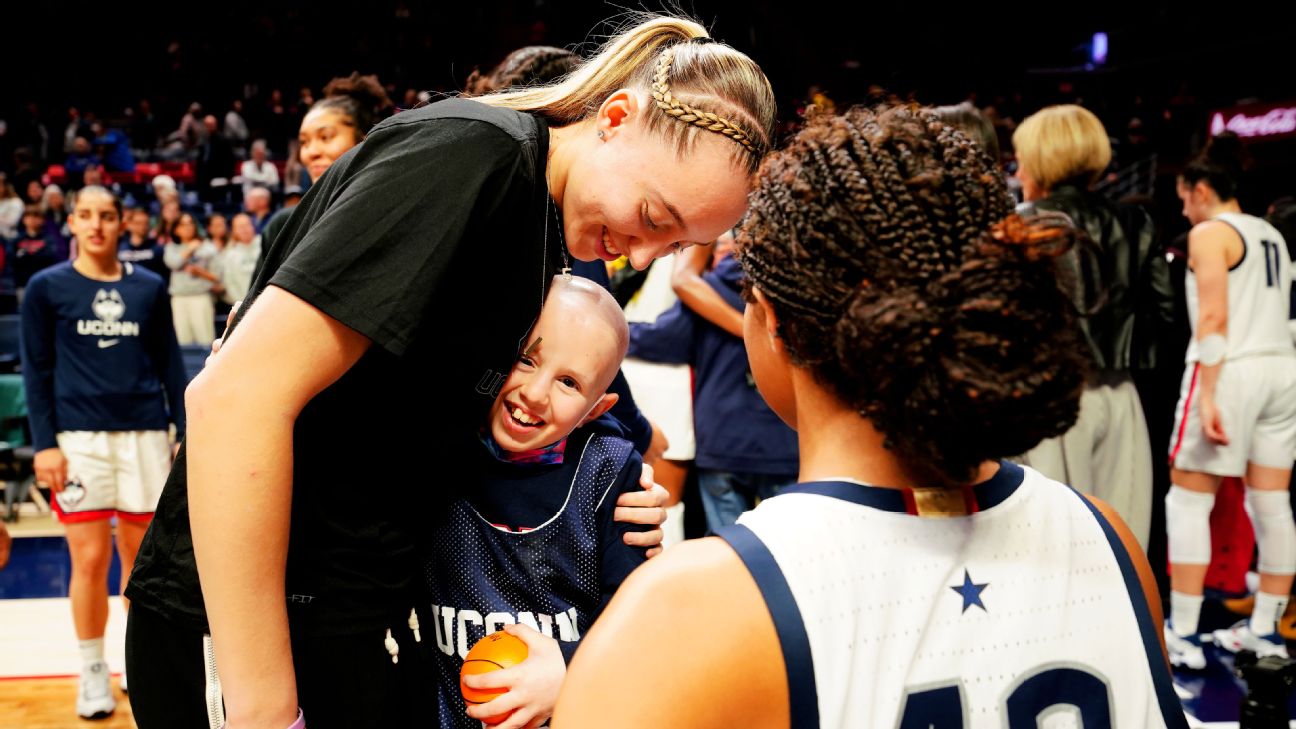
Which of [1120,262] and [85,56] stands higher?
[85,56]

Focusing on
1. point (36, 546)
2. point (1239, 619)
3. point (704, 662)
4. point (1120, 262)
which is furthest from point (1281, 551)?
point (36, 546)

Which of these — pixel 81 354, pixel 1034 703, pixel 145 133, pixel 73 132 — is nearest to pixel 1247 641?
pixel 1034 703

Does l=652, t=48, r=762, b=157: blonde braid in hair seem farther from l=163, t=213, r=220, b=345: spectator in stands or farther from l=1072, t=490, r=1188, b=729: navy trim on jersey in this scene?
l=163, t=213, r=220, b=345: spectator in stands

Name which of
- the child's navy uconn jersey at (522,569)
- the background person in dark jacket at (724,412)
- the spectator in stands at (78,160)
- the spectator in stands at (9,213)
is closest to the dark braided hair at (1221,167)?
the background person in dark jacket at (724,412)

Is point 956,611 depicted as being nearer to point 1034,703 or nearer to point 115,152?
point 1034,703

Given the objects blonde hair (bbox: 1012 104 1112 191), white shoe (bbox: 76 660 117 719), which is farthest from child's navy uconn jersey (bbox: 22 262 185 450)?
blonde hair (bbox: 1012 104 1112 191)

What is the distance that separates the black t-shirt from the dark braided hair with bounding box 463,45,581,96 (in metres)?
1.09

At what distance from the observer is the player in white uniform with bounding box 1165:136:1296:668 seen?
12.0 ft

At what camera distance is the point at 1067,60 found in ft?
65.3

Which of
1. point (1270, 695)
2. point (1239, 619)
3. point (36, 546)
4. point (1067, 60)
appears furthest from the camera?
point (1067, 60)

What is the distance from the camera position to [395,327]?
99 cm

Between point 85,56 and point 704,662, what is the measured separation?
20253 mm

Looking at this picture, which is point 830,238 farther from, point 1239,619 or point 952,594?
point 1239,619

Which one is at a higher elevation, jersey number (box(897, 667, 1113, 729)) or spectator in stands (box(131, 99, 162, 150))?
spectator in stands (box(131, 99, 162, 150))
